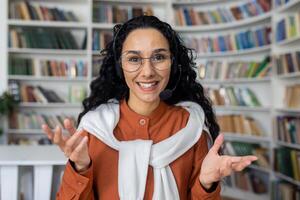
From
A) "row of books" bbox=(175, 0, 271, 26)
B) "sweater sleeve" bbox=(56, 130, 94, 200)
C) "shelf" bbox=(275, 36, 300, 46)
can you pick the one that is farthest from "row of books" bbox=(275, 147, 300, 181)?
"sweater sleeve" bbox=(56, 130, 94, 200)

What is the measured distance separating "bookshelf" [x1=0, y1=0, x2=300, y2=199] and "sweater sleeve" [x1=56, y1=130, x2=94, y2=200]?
2.86 m

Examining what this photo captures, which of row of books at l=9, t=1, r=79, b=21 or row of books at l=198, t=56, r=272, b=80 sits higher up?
row of books at l=9, t=1, r=79, b=21

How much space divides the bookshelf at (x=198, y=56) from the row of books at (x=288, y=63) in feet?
0.25

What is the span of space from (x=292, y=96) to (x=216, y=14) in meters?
1.46

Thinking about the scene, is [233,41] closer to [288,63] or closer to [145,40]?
[288,63]

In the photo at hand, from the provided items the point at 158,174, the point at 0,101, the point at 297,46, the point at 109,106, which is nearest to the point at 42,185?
the point at 109,106

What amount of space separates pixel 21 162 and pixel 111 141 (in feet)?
2.74

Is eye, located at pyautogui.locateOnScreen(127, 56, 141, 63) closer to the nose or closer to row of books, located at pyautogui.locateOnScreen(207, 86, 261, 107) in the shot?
the nose

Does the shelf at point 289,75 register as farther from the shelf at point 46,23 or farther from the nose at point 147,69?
the nose at point 147,69

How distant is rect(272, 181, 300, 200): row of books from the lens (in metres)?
3.23

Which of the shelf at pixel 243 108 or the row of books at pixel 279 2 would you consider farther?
the shelf at pixel 243 108

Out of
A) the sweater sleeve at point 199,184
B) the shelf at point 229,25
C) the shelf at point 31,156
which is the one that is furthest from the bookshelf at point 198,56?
the sweater sleeve at point 199,184

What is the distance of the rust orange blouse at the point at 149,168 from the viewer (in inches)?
43.3

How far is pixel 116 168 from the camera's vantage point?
46.6 inches
